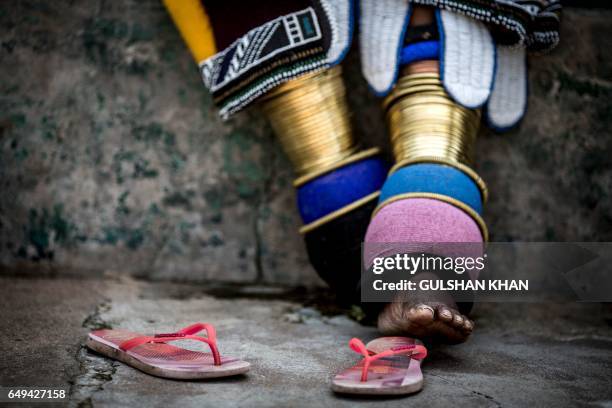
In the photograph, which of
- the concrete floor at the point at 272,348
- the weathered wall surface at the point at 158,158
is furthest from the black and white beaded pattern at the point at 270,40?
the concrete floor at the point at 272,348

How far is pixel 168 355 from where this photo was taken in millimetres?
930

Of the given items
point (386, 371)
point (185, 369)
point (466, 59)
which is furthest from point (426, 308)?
point (466, 59)

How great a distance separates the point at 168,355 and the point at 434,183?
58 centimetres

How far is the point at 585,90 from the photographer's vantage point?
5.04ft

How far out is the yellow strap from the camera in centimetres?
138

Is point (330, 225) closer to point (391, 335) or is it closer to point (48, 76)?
point (391, 335)

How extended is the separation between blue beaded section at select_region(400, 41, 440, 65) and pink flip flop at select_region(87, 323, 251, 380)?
742 mm

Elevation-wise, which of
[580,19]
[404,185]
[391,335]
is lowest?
[391,335]

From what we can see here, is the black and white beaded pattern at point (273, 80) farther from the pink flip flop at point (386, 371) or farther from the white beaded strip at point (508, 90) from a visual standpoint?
the pink flip flop at point (386, 371)

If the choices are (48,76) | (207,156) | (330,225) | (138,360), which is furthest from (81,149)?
(138,360)

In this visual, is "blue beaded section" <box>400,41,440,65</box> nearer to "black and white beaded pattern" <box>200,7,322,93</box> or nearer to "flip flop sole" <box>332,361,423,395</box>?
"black and white beaded pattern" <box>200,7,322,93</box>

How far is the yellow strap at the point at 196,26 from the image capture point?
1378mm

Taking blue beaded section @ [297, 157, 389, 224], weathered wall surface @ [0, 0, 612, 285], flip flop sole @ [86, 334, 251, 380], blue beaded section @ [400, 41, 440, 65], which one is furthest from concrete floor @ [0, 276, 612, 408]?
blue beaded section @ [400, 41, 440, 65]

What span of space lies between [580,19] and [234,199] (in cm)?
105
